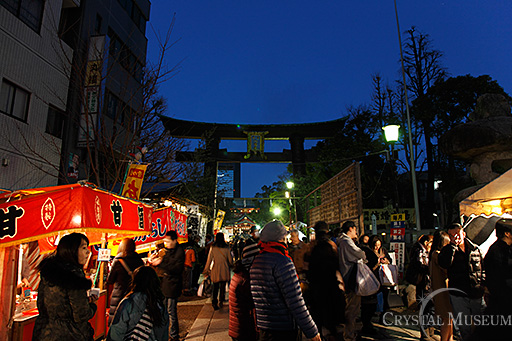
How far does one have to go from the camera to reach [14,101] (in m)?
10.8

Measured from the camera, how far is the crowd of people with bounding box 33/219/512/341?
295 cm

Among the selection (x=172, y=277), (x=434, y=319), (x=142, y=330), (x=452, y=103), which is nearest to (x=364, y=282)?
(x=434, y=319)

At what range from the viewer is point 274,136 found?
82.9ft

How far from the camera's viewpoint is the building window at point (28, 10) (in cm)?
1071

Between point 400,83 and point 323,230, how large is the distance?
71.3 feet

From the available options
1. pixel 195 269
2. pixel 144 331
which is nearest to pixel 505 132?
pixel 195 269

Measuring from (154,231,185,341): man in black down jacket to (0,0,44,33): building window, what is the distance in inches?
416

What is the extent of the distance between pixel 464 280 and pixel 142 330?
439 cm

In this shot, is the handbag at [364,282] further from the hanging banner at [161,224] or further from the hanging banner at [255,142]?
the hanging banner at [255,142]

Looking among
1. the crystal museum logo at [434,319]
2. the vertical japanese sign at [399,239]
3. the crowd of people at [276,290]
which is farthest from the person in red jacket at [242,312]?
the vertical japanese sign at [399,239]

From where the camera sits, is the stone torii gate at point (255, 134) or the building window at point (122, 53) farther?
the stone torii gate at point (255, 134)

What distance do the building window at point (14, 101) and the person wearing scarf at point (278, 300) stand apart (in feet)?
36.9

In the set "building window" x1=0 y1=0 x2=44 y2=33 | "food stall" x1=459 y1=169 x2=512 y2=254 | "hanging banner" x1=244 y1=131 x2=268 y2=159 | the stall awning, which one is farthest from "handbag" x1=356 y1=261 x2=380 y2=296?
"hanging banner" x1=244 y1=131 x2=268 y2=159

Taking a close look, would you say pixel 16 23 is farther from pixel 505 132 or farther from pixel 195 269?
pixel 505 132
